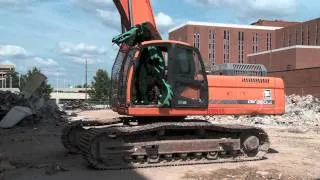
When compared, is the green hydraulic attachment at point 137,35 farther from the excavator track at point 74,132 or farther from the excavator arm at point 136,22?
the excavator track at point 74,132

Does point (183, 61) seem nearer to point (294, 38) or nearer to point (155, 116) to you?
point (155, 116)

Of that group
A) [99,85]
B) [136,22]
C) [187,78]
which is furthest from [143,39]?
[99,85]

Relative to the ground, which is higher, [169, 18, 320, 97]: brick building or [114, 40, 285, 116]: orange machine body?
[169, 18, 320, 97]: brick building

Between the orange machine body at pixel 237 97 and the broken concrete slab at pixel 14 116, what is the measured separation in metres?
11.5

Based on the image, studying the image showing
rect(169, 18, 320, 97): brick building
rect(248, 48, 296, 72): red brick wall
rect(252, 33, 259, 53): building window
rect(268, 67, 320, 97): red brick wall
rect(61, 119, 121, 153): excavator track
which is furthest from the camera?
rect(252, 33, 259, 53): building window

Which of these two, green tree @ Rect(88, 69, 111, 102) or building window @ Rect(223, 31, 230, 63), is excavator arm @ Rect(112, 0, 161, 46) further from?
building window @ Rect(223, 31, 230, 63)

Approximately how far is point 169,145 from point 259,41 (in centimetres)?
12179

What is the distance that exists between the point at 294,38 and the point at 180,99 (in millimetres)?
111763

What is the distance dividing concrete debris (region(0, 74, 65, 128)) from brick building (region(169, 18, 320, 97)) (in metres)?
74.1

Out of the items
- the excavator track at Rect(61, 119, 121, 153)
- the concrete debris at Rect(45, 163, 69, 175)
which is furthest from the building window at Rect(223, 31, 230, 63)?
the concrete debris at Rect(45, 163, 69, 175)

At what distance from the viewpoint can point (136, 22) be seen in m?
13.2

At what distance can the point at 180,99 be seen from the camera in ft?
41.5

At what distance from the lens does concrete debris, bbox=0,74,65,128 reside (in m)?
23.9

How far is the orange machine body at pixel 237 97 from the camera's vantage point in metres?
12.8
